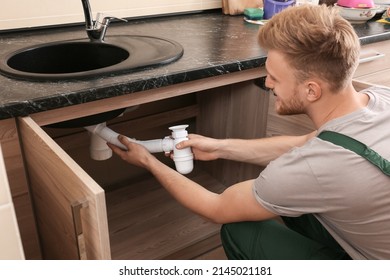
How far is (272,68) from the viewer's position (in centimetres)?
95

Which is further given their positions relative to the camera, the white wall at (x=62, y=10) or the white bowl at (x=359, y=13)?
the white bowl at (x=359, y=13)

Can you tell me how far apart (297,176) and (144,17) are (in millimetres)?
1078

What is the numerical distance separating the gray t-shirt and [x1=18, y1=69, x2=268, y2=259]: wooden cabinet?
377 mm

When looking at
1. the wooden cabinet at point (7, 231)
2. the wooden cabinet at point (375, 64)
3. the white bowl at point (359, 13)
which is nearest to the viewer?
the wooden cabinet at point (7, 231)

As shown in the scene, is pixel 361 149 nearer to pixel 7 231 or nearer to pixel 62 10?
pixel 7 231

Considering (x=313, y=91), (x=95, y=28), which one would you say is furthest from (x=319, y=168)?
(x=95, y=28)

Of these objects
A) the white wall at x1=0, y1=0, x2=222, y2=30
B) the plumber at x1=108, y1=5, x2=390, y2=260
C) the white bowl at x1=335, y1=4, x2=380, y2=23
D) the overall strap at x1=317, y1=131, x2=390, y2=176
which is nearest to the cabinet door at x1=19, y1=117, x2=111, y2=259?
the plumber at x1=108, y1=5, x2=390, y2=260

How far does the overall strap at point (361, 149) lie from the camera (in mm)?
761

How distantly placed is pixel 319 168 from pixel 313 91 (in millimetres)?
212

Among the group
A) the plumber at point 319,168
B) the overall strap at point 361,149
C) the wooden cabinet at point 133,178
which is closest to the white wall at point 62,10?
the wooden cabinet at point 133,178

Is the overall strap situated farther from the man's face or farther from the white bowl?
the white bowl

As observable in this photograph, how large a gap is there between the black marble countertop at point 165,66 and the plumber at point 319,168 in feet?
0.72

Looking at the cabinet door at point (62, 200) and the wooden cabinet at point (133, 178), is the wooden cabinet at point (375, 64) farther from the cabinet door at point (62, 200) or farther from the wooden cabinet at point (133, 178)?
the cabinet door at point (62, 200)
